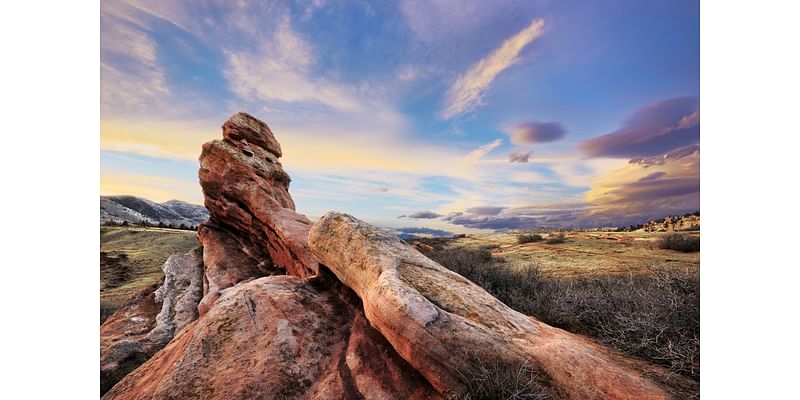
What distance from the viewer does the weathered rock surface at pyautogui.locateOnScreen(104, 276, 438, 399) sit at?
128 inches

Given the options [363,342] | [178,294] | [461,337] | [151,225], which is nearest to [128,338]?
[178,294]

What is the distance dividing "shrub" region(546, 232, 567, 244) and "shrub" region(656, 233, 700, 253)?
4431mm

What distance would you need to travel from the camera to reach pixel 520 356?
3.23 m

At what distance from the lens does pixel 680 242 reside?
9469mm

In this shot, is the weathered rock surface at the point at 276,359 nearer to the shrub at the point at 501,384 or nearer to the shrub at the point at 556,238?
the shrub at the point at 501,384

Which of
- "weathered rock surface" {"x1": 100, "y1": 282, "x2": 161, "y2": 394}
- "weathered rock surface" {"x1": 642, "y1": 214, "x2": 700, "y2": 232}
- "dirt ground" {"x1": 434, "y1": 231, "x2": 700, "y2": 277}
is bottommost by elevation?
"weathered rock surface" {"x1": 100, "y1": 282, "x2": 161, "y2": 394}

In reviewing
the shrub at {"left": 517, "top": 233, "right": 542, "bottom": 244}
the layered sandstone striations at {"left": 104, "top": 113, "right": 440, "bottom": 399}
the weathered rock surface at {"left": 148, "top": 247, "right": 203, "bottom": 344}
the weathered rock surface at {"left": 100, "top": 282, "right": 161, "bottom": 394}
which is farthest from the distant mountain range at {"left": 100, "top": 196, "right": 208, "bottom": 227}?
the layered sandstone striations at {"left": 104, "top": 113, "right": 440, "bottom": 399}

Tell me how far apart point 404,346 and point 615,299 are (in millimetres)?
3913

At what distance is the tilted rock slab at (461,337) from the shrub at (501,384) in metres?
0.07

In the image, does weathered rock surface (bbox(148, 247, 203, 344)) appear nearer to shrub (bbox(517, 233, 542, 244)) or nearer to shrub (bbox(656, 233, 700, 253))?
shrub (bbox(656, 233, 700, 253))

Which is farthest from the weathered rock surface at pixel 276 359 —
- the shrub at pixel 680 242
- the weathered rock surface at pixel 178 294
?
the shrub at pixel 680 242

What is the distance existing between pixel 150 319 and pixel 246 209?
3.44 metres

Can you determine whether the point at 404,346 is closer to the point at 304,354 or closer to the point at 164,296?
the point at 304,354
